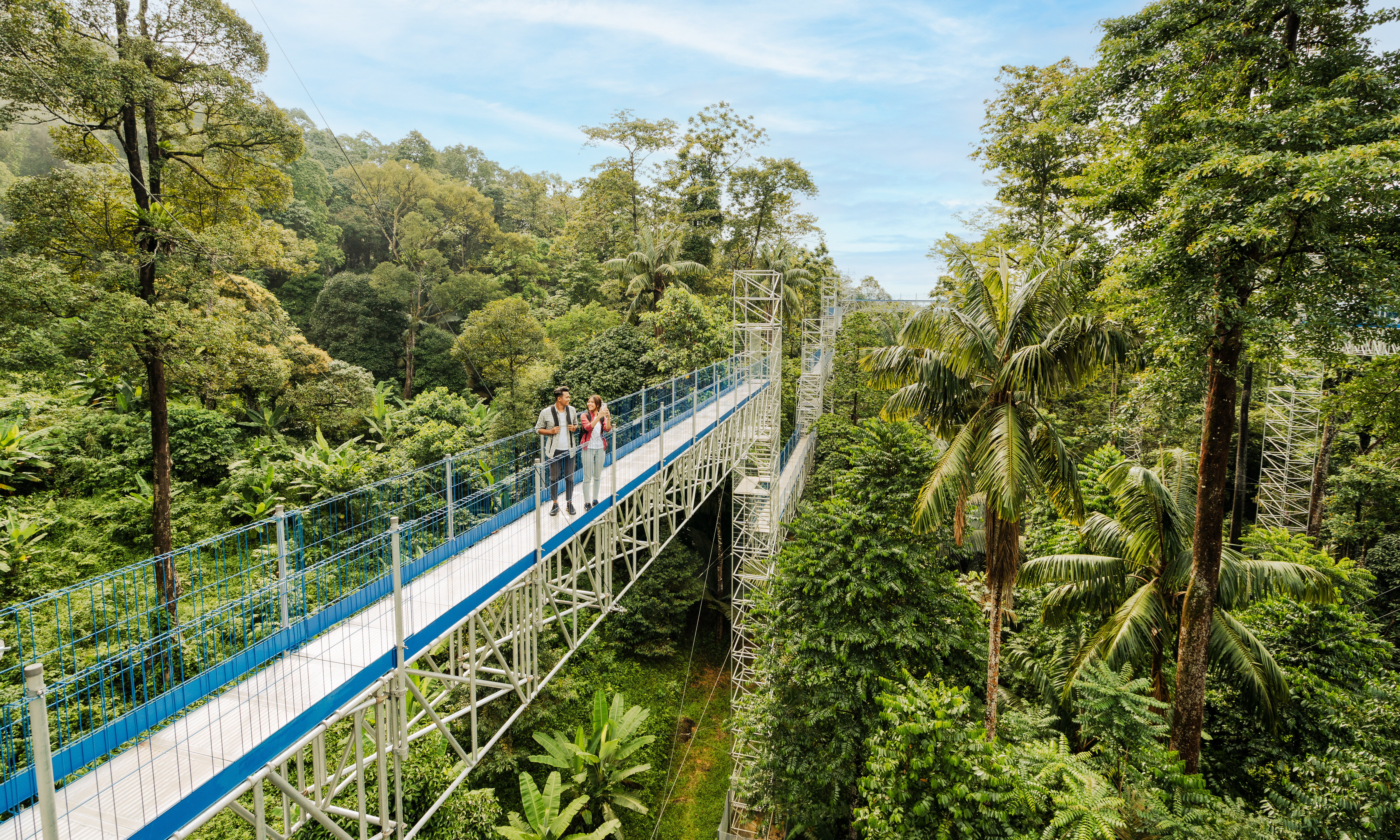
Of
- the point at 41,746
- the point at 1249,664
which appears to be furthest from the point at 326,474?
the point at 1249,664

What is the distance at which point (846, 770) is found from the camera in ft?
33.2

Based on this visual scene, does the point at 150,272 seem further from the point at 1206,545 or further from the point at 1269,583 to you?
the point at 1269,583

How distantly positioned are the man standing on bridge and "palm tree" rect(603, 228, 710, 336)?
15744mm

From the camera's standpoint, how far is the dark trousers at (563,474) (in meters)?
8.09

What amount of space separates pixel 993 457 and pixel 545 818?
37.3 ft

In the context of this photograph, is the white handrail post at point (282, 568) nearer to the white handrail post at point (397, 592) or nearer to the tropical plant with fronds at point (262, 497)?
the white handrail post at point (397, 592)

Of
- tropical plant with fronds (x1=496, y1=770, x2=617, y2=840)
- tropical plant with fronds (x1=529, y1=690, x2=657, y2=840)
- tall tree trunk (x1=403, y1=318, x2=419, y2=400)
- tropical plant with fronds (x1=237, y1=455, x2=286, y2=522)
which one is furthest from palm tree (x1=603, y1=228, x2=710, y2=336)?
tropical plant with fronds (x1=496, y1=770, x2=617, y2=840)

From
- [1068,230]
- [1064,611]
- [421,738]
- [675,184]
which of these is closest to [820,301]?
[675,184]

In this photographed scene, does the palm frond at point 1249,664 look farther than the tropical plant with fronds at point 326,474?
No

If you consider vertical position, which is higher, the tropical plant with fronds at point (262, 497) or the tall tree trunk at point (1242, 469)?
the tall tree trunk at point (1242, 469)

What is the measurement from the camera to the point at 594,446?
28.0 ft

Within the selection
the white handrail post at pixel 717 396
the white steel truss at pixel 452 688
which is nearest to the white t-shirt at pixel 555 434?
the white steel truss at pixel 452 688

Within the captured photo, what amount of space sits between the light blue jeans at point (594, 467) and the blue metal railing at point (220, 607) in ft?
1.41

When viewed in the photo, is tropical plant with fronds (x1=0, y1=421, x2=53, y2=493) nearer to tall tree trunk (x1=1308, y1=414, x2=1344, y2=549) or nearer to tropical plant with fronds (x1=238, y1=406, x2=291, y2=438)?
tropical plant with fronds (x1=238, y1=406, x2=291, y2=438)
